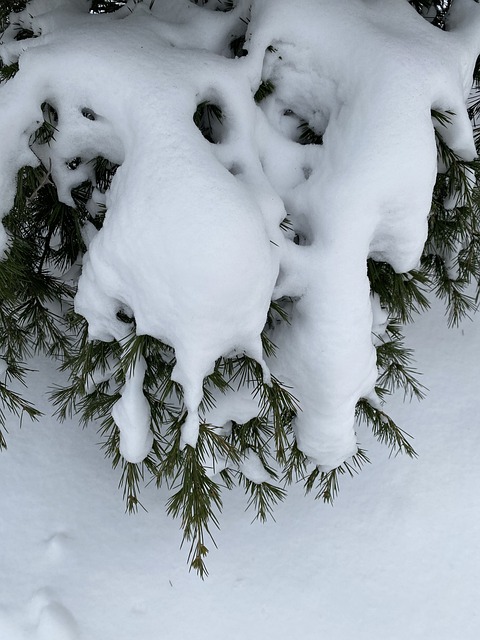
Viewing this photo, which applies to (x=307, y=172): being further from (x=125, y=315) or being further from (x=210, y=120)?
(x=125, y=315)

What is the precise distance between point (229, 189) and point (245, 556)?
48.9 inches

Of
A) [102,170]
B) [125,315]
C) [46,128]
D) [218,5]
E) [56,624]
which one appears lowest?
[56,624]

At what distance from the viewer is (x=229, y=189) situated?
1.09 metres

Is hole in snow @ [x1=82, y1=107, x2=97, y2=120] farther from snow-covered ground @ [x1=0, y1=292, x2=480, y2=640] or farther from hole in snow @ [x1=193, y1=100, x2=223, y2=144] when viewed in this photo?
snow-covered ground @ [x1=0, y1=292, x2=480, y2=640]

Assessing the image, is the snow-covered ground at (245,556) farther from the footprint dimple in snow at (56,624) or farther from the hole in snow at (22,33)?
the hole in snow at (22,33)

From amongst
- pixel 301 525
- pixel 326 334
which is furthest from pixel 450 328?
pixel 326 334

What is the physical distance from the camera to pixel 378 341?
1580 millimetres

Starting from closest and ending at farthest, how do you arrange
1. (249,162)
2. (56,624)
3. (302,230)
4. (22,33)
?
(249,162)
(302,230)
(22,33)
(56,624)

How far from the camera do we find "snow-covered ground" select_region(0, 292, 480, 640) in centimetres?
174

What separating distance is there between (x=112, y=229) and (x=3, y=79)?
0.52 metres

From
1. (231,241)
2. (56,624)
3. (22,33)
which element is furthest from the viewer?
(56,624)

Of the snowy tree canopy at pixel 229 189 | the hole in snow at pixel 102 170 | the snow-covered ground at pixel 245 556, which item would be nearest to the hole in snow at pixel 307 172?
the snowy tree canopy at pixel 229 189

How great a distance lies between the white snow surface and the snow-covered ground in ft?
1.94

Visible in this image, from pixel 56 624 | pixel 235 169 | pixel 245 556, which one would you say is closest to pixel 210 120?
pixel 235 169
